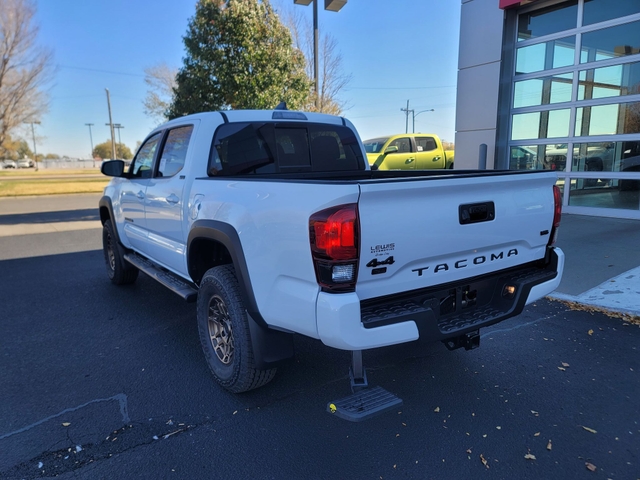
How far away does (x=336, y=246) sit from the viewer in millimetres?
2318

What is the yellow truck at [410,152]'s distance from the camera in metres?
15.7

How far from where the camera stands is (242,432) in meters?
2.87

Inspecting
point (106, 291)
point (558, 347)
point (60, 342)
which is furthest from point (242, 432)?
point (106, 291)

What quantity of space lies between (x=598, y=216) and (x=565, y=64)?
3.50 meters

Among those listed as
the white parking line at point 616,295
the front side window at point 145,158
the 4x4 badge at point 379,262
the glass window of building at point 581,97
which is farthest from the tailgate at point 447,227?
the glass window of building at point 581,97

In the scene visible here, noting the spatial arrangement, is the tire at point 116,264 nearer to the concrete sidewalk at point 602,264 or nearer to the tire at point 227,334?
the tire at point 227,334

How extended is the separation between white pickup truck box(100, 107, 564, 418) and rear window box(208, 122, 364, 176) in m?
0.01

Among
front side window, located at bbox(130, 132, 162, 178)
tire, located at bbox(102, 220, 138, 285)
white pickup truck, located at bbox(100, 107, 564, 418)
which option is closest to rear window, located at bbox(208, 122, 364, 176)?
white pickup truck, located at bbox(100, 107, 564, 418)

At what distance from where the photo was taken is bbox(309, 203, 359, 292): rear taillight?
2.30 metres

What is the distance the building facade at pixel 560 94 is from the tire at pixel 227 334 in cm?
810

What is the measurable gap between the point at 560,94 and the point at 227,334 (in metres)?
10.2

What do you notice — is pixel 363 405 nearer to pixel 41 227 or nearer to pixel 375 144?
pixel 41 227

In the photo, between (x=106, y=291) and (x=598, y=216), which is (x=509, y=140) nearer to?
(x=598, y=216)

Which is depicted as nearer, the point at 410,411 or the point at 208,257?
the point at 410,411
